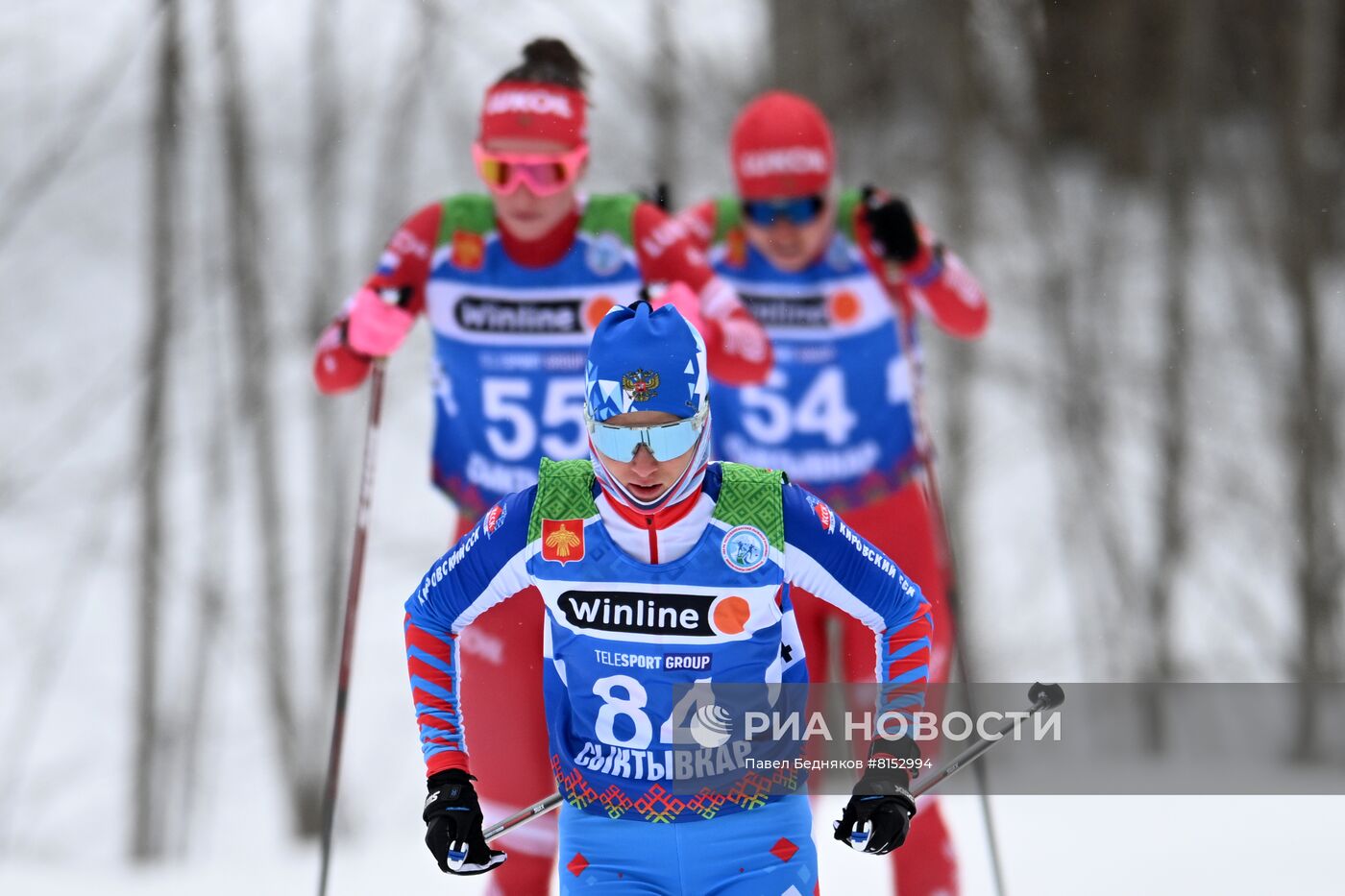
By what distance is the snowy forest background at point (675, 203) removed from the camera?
9055mm

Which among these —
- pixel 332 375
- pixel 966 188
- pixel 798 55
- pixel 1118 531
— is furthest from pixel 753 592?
pixel 1118 531

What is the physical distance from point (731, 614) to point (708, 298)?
62.6 inches

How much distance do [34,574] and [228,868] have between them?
5.12m

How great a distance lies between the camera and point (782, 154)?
510cm

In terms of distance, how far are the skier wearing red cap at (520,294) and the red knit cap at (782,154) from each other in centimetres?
68

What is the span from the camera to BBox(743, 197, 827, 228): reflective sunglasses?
5.05m

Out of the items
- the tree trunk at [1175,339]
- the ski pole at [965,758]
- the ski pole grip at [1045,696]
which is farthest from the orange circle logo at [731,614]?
the tree trunk at [1175,339]

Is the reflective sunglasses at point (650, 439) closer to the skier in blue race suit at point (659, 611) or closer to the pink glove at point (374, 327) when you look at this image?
the skier in blue race suit at point (659, 611)

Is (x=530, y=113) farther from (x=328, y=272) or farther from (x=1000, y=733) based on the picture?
(x=328, y=272)

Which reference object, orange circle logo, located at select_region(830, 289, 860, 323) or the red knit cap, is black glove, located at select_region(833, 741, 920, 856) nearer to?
orange circle logo, located at select_region(830, 289, 860, 323)

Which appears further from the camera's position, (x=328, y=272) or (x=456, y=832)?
(x=328, y=272)

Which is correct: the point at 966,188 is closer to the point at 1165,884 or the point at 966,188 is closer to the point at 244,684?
the point at 1165,884

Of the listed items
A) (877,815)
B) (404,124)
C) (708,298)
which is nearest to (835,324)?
(708,298)

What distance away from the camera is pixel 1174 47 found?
9523 mm
